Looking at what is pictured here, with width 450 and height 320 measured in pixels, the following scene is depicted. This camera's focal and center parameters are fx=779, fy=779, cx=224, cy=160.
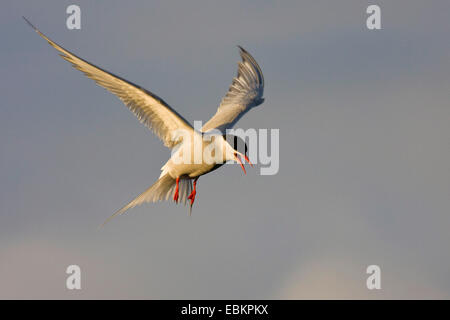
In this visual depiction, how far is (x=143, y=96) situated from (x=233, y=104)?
3.50 metres

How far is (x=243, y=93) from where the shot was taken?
17.4 metres

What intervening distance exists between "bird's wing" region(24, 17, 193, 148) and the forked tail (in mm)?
931

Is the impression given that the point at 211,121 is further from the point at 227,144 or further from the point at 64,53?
the point at 64,53

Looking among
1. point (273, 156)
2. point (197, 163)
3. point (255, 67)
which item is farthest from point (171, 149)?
point (255, 67)

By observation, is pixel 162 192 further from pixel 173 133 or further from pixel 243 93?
pixel 243 93

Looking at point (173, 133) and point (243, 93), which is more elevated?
point (243, 93)

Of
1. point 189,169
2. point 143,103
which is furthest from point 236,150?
point 143,103

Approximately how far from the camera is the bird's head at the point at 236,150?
46.5ft

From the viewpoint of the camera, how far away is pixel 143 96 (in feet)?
45.6

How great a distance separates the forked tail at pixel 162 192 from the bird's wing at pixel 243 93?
1.48 meters

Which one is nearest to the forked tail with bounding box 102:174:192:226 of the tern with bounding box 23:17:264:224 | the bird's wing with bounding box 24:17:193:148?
the tern with bounding box 23:17:264:224

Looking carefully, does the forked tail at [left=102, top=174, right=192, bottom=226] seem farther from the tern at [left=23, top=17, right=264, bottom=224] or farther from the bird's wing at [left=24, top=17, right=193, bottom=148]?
the bird's wing at [left=24, top=17, right=193, bottom=148]

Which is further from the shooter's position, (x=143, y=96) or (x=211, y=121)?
(x=211, y=121)

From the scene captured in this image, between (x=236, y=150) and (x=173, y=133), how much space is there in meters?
1.30
